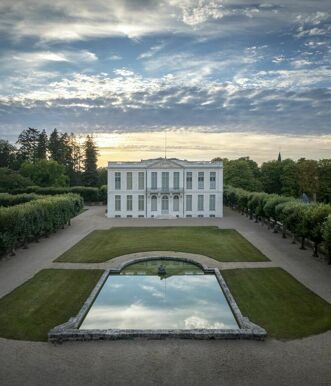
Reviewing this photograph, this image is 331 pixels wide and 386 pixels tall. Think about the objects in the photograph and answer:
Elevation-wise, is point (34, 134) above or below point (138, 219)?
above

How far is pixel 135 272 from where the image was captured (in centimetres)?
2492

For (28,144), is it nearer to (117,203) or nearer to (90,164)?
(90,164)

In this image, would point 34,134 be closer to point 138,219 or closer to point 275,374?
point 138,219

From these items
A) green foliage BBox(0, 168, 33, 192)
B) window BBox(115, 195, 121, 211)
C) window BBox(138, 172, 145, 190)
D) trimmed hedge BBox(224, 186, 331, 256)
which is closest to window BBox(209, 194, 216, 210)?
trimmed hedge BBox(224, 186, 331, 256)

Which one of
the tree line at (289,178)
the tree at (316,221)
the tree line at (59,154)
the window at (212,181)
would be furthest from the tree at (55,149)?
the tree at (316,221)

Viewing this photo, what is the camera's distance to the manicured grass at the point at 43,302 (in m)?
15.3

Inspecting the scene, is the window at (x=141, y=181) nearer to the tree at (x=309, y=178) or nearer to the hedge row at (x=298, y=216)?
the hedge row at (x=298, y=216)

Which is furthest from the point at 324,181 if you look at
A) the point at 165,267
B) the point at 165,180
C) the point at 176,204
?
the point at 165,267

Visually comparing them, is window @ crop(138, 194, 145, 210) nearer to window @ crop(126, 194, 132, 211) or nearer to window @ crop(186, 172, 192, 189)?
window @ crop(126, 194, 132, 211)

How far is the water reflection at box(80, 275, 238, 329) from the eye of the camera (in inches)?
651

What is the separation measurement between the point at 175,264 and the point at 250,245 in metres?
8.55

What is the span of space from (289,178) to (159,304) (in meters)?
64.6

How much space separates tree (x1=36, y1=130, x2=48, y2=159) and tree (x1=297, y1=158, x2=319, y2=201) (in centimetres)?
6176

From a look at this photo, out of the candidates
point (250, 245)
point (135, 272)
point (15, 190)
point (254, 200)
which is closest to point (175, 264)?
point (135, 272)
